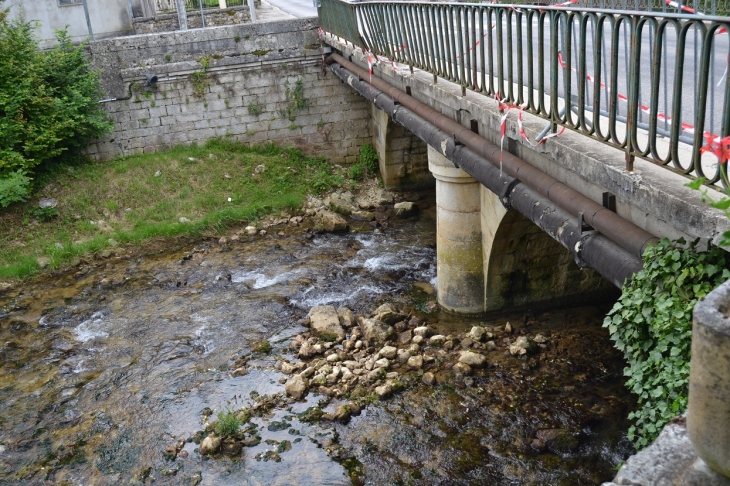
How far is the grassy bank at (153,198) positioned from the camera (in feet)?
43.3

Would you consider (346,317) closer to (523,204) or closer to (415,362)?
(415,362)

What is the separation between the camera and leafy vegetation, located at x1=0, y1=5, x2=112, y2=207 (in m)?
13.2

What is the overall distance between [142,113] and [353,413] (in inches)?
420

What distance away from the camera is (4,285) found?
12125 millimetres

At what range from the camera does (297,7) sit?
1016 inches

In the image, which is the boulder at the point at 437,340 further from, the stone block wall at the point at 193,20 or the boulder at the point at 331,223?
the stone block wall at the point at 193,20

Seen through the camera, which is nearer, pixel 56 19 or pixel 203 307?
pixel 203 307

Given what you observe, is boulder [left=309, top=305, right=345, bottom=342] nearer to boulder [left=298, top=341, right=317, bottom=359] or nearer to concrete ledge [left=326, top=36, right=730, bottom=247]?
boulder [left=298, top=341, right=317, bottom=359]

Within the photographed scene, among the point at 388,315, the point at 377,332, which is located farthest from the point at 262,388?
the point at 388,315

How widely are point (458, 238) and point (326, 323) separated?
2.24 meters

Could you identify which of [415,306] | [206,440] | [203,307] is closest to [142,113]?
[203,307]

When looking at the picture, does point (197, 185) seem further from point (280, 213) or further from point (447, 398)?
point (447, 398)

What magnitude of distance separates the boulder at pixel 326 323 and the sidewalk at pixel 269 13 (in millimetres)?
13451

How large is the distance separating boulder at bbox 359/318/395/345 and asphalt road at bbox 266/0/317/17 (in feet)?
43.1
